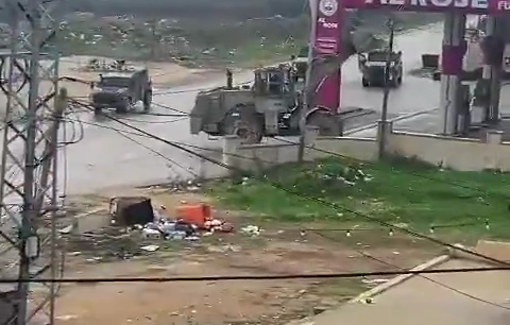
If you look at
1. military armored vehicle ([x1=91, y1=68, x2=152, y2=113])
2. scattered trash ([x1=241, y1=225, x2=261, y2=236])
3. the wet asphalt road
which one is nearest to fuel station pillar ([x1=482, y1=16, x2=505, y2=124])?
the wet asphalt road

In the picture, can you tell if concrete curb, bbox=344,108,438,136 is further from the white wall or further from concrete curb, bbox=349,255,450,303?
concrete curb, bbox=349,255,450,303

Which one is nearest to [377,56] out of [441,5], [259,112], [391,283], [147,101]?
[147,101]

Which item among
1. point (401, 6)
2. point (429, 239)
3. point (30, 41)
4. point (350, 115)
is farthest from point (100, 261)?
point (350, 115)

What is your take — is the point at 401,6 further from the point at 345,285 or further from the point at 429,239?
the point at 345,285

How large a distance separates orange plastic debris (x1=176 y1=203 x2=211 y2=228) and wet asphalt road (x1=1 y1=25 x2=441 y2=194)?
12.5ft

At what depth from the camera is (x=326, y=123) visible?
3206 centimetres

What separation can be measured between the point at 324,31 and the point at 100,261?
13126mm

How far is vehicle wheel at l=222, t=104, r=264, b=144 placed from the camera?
3164 centimetres

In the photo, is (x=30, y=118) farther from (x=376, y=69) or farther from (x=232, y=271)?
(x=376, y=69)

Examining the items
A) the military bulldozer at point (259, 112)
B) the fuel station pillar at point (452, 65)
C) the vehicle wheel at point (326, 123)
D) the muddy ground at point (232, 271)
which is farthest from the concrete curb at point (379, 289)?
the fuel station pillar at point (452, 65)

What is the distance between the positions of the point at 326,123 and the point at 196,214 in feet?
32.0

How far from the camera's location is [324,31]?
3134 centimetres

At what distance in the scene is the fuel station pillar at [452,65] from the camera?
31.8 metres

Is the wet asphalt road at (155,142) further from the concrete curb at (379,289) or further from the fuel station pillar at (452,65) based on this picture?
the concrete curb at (379,289)
